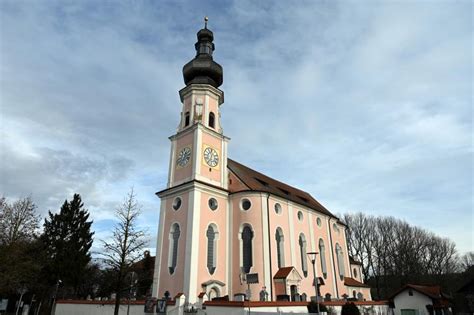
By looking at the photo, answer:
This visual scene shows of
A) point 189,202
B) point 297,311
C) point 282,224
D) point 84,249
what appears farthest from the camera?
point 84,249

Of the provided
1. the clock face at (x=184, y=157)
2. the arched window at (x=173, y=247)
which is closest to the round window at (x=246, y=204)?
the arched window at (x=173, y=247)

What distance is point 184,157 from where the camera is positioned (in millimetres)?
30172

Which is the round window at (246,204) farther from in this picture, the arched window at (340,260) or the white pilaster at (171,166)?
the arched window at (340,260)

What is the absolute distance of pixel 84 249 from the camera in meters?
37.7

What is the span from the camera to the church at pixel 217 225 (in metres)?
25.8

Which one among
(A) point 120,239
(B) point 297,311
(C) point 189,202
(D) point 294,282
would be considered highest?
(C) point 189,202

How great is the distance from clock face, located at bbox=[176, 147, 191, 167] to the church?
10 cm

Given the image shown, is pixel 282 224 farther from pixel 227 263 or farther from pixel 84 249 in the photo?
pixel 84 249

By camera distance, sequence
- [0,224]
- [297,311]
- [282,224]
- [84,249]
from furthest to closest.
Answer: [84,249]
[282,224]
[0,224]
[297,311]

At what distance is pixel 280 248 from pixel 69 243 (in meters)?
23.5

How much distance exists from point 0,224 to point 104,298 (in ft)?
32.3

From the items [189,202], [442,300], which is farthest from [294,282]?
[442,300]

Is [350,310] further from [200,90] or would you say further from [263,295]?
[200,90]

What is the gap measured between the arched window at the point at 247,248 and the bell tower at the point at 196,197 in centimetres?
150
